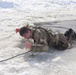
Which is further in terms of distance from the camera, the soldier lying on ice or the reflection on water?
the reflection on water

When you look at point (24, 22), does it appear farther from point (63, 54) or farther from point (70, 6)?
point (70, 6)

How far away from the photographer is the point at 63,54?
3871 mm

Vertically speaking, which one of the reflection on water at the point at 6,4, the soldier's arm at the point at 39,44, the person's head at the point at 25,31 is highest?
the reflection on water at the point at 6,4

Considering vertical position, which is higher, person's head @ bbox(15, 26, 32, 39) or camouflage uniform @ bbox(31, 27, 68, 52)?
person's head @ bbox(15, 26, 32, 39)

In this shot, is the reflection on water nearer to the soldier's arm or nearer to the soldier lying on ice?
the soldier lying on ice

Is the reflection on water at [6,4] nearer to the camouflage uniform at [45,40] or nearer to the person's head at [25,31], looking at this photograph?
the camouflage uniform at [45,40]

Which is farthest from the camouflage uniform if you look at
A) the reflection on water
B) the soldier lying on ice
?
the reflection on water

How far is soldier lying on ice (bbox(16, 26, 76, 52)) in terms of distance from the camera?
3.69 m

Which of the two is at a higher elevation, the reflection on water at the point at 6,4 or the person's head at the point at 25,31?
the reflection on water at the point at 6,4

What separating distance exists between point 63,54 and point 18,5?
573cm

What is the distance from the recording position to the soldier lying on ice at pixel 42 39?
3693mm

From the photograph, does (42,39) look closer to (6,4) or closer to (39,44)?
(39,44)

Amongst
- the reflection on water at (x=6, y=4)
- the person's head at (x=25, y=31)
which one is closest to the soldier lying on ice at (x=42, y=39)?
the person's head at (x=25, y=31)

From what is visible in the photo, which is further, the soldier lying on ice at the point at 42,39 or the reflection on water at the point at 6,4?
the reflection on water at the point at 6,4
